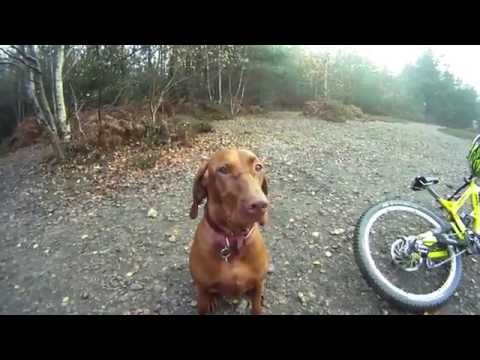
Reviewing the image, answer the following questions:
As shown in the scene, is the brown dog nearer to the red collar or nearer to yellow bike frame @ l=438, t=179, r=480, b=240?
the red collar

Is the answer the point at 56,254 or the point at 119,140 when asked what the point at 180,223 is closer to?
the point at 56,254

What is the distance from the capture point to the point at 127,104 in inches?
318

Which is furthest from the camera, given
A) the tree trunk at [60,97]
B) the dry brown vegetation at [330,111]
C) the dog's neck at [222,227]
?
the dry brown vegetation at [330,111]

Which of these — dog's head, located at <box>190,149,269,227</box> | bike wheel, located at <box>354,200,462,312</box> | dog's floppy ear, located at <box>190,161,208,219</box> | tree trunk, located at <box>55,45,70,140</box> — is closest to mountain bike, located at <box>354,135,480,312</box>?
bike wheel, located at <box>354,200,462,312</box>

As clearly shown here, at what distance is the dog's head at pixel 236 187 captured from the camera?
1.64 metres

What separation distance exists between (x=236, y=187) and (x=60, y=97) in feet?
17.4

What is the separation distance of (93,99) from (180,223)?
5.45 meters

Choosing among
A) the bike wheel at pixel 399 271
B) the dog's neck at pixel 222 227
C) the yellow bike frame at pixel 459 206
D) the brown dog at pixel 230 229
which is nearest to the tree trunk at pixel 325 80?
the bike wheel at pixel 399 271

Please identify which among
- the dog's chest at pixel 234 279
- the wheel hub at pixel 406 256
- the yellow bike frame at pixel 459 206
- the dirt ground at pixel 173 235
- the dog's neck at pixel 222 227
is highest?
the dog's neck at pixel 222 227

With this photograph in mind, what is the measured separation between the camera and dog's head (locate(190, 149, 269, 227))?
164cm

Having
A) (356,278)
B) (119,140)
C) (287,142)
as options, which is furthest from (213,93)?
(356,278)

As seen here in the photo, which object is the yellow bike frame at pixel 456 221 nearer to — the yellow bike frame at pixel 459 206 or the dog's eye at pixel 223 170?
the yellow bike frame at pixel 459 206

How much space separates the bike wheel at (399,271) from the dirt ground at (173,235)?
174 mm

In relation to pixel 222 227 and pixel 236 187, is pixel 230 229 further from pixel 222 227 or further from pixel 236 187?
pixel 236 187
